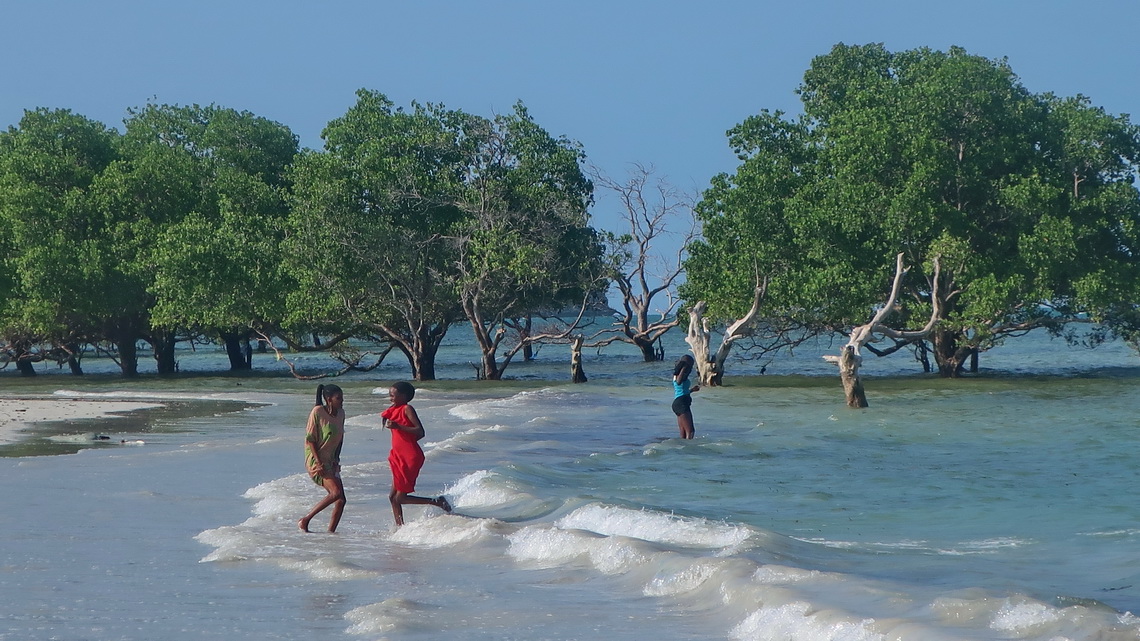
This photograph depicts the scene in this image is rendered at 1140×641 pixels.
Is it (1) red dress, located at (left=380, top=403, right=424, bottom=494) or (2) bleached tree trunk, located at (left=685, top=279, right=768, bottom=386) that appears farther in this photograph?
(2) bleached tree trunk, located at (left=685, top=279, right=768, bottom=386)

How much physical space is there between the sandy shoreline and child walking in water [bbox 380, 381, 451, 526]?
34.5ft

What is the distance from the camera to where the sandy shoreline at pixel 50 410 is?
21.1 m

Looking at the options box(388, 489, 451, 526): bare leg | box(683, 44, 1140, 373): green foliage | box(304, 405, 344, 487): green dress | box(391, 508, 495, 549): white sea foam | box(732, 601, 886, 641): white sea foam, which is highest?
box(683, 44, 1140, 373): green foliage

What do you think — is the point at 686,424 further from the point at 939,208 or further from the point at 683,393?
the point at 939,208

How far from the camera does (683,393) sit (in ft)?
60.1

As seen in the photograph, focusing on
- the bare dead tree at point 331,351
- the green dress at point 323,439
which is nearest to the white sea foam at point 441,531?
the green dress at point 323,439

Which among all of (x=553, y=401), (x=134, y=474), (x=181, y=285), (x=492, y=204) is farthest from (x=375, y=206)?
(x=134, y=474)

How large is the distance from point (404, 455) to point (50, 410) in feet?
59.3

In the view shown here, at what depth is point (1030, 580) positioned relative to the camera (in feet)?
28.2

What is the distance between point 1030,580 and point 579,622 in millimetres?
3629

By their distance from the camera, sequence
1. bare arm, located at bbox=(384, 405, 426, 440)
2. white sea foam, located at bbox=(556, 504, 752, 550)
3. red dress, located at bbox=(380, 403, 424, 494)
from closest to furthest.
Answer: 1. white sea foam, located at bbox=(556, 504, 752, 550)
2. bare arm, located at bbox=(384, 405, 426, 440)
3. red dress, located at bbox=(380, 403, 424, 494)

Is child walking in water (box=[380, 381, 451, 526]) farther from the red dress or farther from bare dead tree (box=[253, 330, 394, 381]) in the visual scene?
bare dead tree (box=[253, 330, 394, 381])

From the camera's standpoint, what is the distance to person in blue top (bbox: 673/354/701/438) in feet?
58.3

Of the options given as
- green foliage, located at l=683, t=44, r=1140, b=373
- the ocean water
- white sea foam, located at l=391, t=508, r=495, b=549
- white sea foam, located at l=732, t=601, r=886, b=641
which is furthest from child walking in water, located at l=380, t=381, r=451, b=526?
green foliage, located at l=683, t=44, r=1140, b=373
